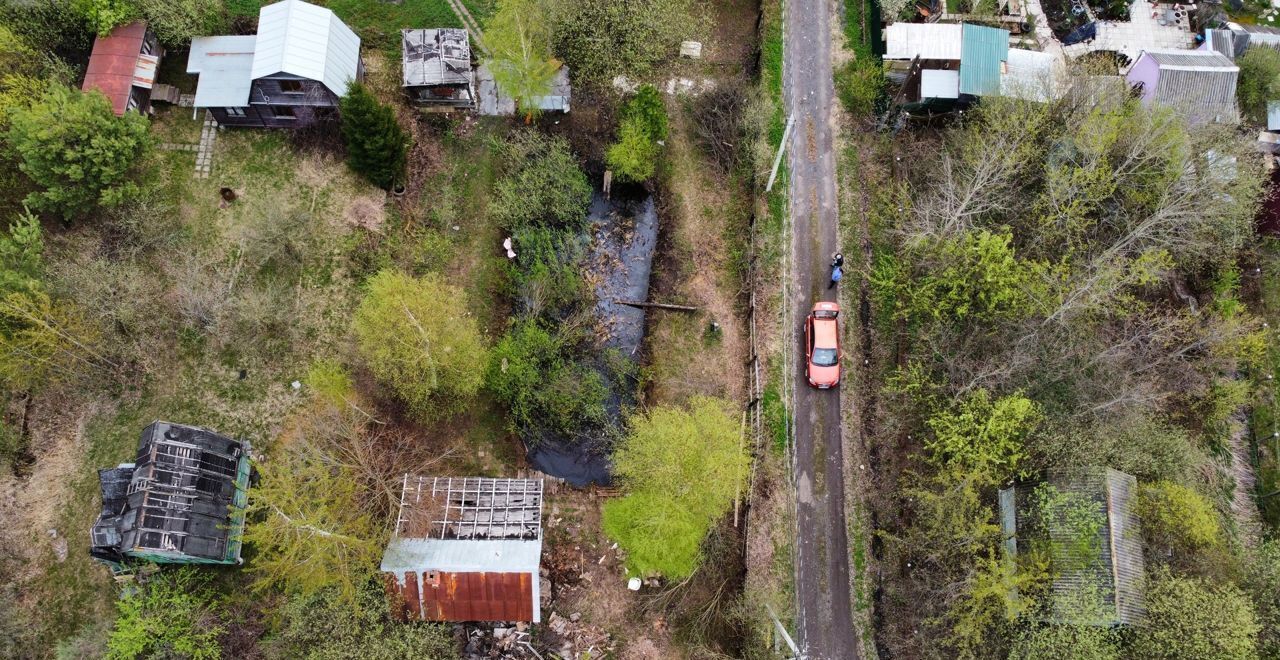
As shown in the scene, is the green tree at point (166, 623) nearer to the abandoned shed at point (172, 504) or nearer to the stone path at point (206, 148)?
the abandoned shed at point (172, 504)

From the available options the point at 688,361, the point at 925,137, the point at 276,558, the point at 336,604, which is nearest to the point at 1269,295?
the point at 925,137

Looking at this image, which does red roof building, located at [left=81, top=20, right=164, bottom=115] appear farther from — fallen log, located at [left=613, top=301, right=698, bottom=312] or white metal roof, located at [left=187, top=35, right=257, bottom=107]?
fallen log, located at [left=613, top=301, right=698, bottom=312]

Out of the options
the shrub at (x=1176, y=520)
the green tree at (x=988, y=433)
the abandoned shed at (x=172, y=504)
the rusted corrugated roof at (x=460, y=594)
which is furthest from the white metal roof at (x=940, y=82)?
the abandoned shed at (x=172, y=504)

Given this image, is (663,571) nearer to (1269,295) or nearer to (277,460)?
(277,460)

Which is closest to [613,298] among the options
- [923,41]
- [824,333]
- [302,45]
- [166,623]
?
[824,333]

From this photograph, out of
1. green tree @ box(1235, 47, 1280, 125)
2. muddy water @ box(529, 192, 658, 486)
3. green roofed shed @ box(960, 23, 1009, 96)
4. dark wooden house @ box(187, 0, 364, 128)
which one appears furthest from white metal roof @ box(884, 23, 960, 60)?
dark wooden house @ box(187, 0, 364, 128)

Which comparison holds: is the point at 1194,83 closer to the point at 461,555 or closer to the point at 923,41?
the point at 923,41
